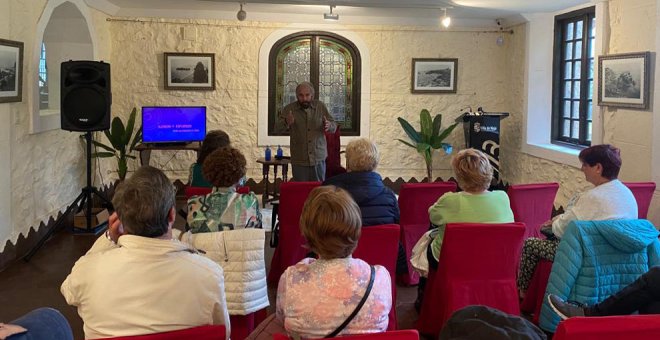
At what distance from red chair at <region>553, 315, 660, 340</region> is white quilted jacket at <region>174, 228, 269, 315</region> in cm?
153

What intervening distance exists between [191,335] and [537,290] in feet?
9.84

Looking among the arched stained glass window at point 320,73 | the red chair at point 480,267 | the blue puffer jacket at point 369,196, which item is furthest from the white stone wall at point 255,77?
the red chair at point 480,267

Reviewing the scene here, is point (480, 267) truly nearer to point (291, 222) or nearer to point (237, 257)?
point (237, 257)

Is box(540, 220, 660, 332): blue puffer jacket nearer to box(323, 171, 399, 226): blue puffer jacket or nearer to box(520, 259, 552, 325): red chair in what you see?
box(520, 259, 552, 325): red chair

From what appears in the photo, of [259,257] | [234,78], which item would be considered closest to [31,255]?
[259,257]

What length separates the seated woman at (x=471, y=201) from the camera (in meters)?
3.54

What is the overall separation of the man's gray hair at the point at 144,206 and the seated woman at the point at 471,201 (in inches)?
74.9

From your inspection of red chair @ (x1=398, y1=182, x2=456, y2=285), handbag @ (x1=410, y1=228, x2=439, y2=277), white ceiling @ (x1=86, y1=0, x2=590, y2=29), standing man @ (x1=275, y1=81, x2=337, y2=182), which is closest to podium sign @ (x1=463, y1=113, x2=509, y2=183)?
white ceiling @ (x1=86, y1=0, x2=590, y2=29)

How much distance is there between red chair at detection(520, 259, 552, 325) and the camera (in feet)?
13.0

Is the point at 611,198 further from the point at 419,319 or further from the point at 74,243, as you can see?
the point at 74,243

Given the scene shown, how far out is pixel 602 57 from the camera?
20.4 ft

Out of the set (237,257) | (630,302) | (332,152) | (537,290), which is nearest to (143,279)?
(237,257)

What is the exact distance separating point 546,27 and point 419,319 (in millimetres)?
5574

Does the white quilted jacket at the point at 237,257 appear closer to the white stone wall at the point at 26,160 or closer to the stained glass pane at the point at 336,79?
the white stone wall at the point at 26,160
